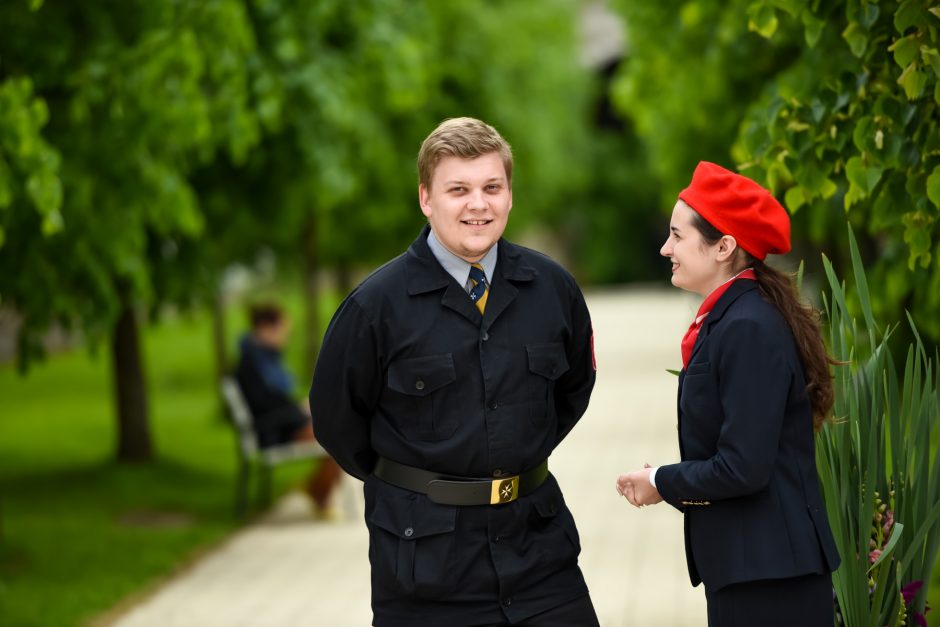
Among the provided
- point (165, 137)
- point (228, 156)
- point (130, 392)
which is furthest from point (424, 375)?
point (130, 392)

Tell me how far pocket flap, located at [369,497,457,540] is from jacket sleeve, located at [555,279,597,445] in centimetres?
45

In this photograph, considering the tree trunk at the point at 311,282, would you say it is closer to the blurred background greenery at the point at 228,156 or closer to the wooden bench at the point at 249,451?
the blurred background greenery at the point at 228,156

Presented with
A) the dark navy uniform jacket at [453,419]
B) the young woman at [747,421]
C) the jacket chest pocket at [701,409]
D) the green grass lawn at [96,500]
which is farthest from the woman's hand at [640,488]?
the green grass lawn at [96,500]

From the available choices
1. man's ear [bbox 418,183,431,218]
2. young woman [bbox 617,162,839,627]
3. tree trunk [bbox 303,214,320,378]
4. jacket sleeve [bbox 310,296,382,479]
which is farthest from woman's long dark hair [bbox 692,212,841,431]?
tree trunk [bbox 303,214,320,378]

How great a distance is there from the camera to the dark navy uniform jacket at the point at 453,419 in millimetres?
3668

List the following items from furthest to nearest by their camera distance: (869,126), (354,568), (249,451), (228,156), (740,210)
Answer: (228,156)
(249,451)
(354,568)
(869,126)
(740,210)

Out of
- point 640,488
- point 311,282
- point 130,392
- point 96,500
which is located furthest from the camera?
point 311,282

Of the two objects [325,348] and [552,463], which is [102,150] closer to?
[325,348]

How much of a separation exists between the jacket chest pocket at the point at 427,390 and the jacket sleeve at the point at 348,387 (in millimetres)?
90

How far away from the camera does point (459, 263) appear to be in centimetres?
377

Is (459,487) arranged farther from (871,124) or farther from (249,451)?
(249,451)

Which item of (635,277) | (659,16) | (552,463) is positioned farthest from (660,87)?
(635,277)

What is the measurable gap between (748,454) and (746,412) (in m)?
0.10

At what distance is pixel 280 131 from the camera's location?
35.8 ft
